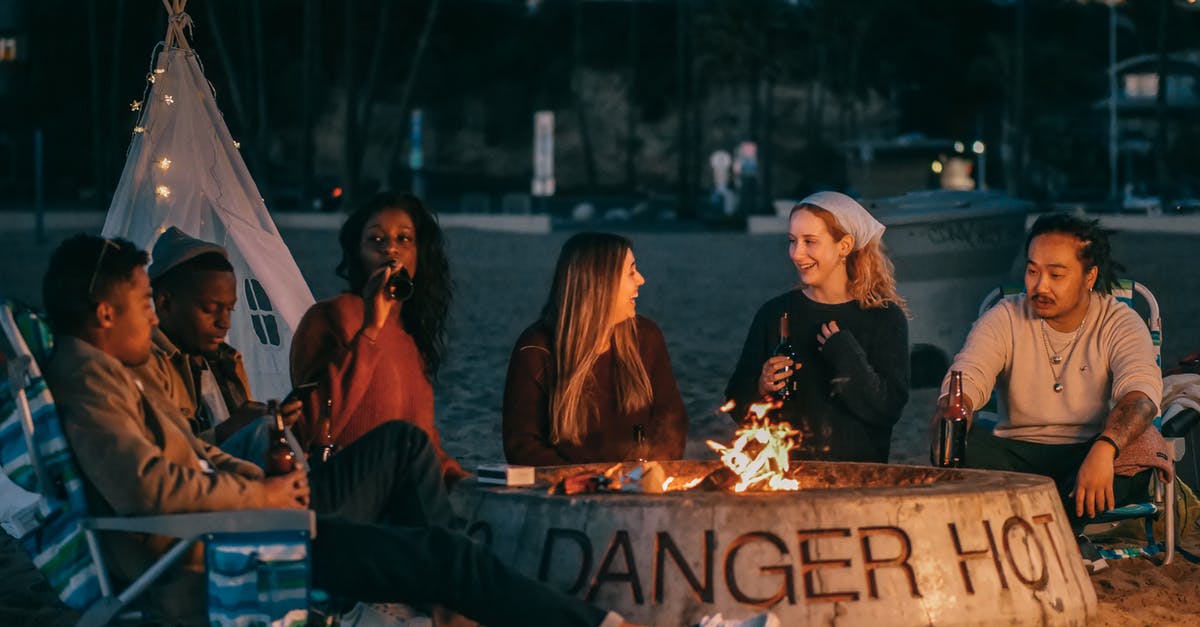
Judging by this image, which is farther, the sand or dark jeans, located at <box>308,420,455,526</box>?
the sand

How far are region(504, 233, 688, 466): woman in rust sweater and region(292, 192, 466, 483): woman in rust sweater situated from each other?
0.31 metres

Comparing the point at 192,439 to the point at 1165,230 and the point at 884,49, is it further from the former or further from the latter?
the point at 884,49

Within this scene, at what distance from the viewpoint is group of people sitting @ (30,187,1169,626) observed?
4703mm

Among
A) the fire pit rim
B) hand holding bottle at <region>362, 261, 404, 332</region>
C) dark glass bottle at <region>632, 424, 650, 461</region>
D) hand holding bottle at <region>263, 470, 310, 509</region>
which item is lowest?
the fire pit rim

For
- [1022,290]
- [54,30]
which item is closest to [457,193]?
[54,30]

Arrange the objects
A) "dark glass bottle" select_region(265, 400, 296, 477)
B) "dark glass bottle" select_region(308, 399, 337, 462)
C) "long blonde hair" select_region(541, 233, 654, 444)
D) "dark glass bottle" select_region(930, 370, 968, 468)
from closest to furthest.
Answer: "dark glass bottle" select_region(265, 400, 296, 477) → "dark glass bottle" select_region(308, 399, 337, 462) → "long blonde hair" select_region(541, 233, 654, 444) → "dark glass bottle" select_region(930, 370, 968, 468)

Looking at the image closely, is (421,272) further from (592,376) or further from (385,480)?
(385,480)

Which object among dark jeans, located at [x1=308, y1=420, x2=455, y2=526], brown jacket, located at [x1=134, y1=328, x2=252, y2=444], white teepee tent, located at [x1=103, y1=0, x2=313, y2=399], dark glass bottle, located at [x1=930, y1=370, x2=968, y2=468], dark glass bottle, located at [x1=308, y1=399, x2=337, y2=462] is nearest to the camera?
dark jeans, located at [x1=308, y1=420, x2=455, y2=526]

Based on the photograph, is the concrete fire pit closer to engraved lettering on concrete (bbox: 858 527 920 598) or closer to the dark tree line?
engraved lettering on concrete (bbox: 858 527 920 598)

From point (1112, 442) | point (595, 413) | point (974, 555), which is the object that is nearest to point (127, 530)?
point (595, 413)

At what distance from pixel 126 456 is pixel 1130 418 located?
3.42 metres

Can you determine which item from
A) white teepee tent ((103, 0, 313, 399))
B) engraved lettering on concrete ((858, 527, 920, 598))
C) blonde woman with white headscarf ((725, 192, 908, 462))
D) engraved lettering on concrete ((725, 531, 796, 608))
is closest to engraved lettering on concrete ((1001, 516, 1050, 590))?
engraved lettering on concrete ((858, 527, 920, 598))

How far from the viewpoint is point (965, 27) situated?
9106 centimetres

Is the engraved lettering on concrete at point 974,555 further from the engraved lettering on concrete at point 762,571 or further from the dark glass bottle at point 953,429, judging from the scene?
the dark glass bottle at point 953,429
